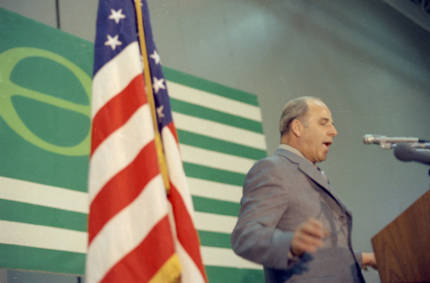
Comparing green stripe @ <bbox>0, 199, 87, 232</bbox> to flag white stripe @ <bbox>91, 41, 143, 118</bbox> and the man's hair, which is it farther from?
the man's hair

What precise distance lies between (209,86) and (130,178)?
1968mm

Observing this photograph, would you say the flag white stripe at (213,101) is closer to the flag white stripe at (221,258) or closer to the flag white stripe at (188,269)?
the flag white stripe at (221,258)

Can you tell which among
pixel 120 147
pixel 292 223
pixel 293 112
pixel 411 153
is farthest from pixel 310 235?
pixel 293 112

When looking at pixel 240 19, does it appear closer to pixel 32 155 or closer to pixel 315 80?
pixel 315 80

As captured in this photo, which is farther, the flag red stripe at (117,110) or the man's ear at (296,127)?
the man's ear at (296,127)

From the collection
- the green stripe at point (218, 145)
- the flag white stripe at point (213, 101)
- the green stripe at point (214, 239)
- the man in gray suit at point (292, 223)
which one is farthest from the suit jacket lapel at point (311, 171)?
the flag white stripe at point (213, 101)

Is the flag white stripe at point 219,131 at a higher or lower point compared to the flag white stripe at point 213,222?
higher

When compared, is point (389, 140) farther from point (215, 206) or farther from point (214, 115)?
point (214, 115)

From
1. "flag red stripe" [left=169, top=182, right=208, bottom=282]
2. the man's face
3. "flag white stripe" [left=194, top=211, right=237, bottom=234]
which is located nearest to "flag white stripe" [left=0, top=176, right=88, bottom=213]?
"flag white stripe" [left=194, top=211, right=237, bottom=234]

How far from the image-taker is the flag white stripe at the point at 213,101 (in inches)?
139

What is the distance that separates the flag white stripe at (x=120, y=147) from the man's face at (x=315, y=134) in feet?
2.79

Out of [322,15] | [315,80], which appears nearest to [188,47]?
[315,80]

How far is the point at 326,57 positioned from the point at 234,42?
115 cm

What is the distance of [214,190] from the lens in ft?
11.4
